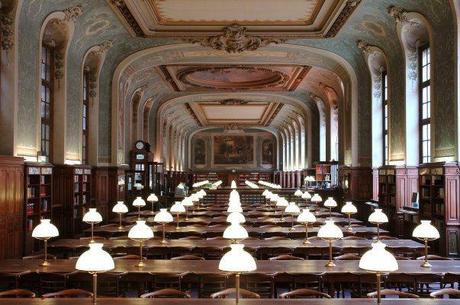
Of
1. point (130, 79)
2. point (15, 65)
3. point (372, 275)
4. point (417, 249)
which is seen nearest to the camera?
point (372, 275)

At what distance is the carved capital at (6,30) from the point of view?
11.7m

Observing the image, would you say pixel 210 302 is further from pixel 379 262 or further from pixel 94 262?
pixel 379 262

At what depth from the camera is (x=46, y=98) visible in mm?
15570

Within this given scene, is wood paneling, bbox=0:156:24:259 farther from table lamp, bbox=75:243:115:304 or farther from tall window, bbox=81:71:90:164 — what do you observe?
tall window, bbox=81:71:90:164

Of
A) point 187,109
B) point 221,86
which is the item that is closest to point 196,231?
point 221,86

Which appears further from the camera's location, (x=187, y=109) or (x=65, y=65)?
(x=187, y=109)

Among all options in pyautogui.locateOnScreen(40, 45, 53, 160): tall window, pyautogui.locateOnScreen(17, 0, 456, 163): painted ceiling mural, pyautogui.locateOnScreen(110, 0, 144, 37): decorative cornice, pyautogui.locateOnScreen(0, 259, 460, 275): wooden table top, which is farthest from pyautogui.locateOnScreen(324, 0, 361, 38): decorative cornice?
pyautogui.locateOnScreen(0, 259, 460, 275): wooden table top

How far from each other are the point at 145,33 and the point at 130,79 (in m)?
4.36

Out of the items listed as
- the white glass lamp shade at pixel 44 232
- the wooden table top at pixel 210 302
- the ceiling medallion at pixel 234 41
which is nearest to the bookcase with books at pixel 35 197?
the white glass lamp shade at pixel 44 232

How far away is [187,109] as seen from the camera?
37156 mm

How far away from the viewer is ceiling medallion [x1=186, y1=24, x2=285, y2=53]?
58.8 feet

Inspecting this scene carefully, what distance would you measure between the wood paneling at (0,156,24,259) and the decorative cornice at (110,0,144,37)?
5385 millimetres

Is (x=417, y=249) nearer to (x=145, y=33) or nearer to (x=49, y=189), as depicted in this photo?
(x=49, y=189)

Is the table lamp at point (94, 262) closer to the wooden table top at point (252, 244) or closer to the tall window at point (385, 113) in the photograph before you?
the wooden table top at point (252, 244)
